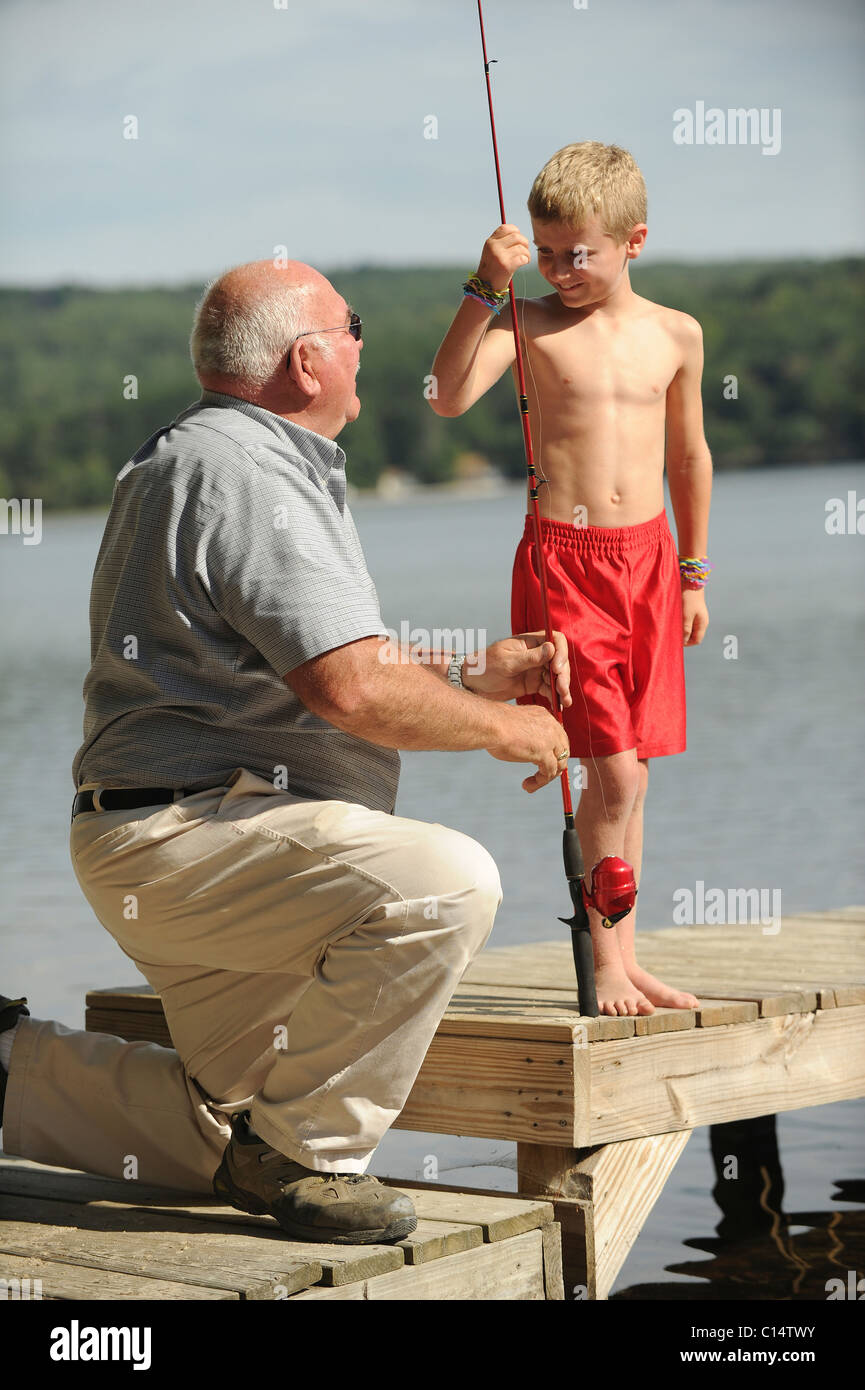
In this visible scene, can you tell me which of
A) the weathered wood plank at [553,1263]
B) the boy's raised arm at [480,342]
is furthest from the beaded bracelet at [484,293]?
the weathered wood plank at [553,1263]

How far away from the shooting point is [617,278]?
12.4 feet

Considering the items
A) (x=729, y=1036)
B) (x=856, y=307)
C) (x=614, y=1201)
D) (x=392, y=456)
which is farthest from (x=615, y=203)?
(x=856, y=307)

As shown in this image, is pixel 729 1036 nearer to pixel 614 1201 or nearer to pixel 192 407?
pixel 614 1201

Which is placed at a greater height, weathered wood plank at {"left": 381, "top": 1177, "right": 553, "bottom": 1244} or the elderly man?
the elderly man

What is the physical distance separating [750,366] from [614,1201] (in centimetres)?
3833

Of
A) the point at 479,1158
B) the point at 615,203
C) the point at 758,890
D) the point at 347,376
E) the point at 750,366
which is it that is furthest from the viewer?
the point at 750,366

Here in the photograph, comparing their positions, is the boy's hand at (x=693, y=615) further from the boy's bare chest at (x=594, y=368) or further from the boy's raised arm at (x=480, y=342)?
the boy's raised arm at (x=480, y=342)

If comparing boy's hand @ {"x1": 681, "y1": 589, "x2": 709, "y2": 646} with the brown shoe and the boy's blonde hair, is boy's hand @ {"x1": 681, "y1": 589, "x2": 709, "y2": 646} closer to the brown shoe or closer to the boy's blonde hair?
the boy's blonde hair

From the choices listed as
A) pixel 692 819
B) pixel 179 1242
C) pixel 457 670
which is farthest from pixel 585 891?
pixel 692 819

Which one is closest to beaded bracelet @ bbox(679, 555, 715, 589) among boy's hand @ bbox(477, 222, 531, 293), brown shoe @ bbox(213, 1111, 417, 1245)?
boy's hand @ bbox(477, 222, 531, 293)

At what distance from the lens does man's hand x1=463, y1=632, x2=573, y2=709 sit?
3.48m

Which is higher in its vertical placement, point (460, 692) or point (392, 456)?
point (392, 456)

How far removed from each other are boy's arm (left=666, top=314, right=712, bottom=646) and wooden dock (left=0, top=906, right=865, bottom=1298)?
2.94 feet

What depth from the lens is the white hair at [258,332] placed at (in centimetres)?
320
